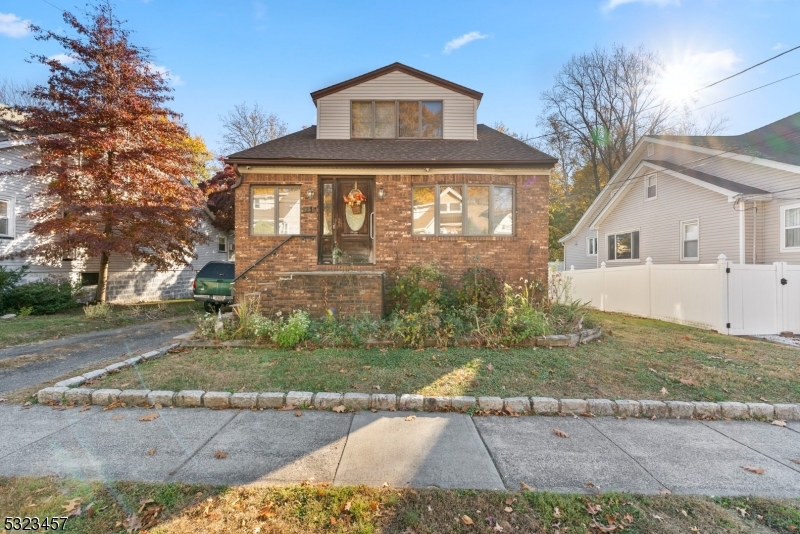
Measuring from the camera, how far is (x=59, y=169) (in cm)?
1027

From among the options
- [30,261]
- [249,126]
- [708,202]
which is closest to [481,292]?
[708,202]

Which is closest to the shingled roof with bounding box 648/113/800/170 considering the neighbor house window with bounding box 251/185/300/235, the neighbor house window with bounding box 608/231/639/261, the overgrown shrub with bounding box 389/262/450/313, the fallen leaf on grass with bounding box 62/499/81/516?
the neighbor house window with bounding box 608/231/639/261

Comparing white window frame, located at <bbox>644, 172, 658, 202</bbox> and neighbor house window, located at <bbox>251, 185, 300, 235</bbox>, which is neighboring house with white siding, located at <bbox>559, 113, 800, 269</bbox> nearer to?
white window frame, located at <bbox>644, 172, 658, 202</bbox>

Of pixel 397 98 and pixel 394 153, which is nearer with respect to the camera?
pixel 394 153

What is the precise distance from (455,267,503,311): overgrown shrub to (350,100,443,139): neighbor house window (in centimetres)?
456

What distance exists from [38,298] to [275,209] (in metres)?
7.85

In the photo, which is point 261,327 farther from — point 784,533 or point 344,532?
point 784,533

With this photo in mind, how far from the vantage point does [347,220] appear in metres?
8.91

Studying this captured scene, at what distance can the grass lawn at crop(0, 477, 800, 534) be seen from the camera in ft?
7.27

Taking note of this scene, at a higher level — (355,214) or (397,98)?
(397,98)

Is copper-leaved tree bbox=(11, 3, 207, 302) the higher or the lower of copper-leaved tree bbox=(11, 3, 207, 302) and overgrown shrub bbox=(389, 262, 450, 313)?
the higher

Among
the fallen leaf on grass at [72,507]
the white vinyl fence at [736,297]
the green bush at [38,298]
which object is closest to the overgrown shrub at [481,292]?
the white vinyl fence at [736,297]

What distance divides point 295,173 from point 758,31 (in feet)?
40.1

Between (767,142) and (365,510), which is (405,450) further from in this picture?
(767,142)
